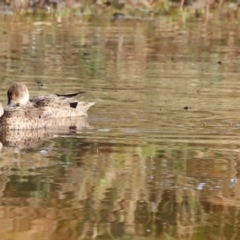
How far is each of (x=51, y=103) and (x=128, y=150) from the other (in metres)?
2.43

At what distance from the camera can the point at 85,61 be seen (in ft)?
54.9

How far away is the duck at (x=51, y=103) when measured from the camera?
12.0 m

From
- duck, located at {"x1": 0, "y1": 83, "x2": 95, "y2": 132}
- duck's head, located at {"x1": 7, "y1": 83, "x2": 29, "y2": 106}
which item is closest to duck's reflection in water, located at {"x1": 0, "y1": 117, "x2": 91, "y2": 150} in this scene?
duck, located at {"x1": 0, "y1": 83, "x2": 95, "y2": 132}

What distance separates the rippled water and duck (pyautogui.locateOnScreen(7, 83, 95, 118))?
Answer: 219mm

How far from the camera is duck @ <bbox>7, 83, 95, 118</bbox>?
12047 mm

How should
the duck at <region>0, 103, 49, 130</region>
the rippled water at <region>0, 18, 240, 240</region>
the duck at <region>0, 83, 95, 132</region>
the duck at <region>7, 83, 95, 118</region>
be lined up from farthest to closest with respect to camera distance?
the duck at <region>7, 83, 95, 118</region> → the duck at <region>0, 83, 95, 132</region> → the duck at <region>0, 103, 49, 130</region> → the rippled water at <region>0, 18, 240, 240</region>

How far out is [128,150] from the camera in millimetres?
9836

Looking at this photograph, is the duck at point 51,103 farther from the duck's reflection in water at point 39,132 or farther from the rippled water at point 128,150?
the rippled water at point 128,150

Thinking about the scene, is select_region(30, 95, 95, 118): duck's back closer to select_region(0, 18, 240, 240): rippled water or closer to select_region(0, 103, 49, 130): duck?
select_region(0, 18, 240, 240): rippled water

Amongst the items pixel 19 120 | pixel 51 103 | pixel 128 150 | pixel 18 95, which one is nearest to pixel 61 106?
pixel 51 103

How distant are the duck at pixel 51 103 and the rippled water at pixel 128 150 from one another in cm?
22

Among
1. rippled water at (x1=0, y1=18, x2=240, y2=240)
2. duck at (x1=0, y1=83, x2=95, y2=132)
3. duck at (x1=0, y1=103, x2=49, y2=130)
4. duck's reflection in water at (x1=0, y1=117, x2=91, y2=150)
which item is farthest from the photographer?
duck at (x1=0, y1=83, x2=95, y2=132)

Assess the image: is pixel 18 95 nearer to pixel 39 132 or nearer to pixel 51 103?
pixel 51 103

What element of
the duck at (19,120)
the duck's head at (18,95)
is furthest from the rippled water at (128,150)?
the duck's head at (18,95)
